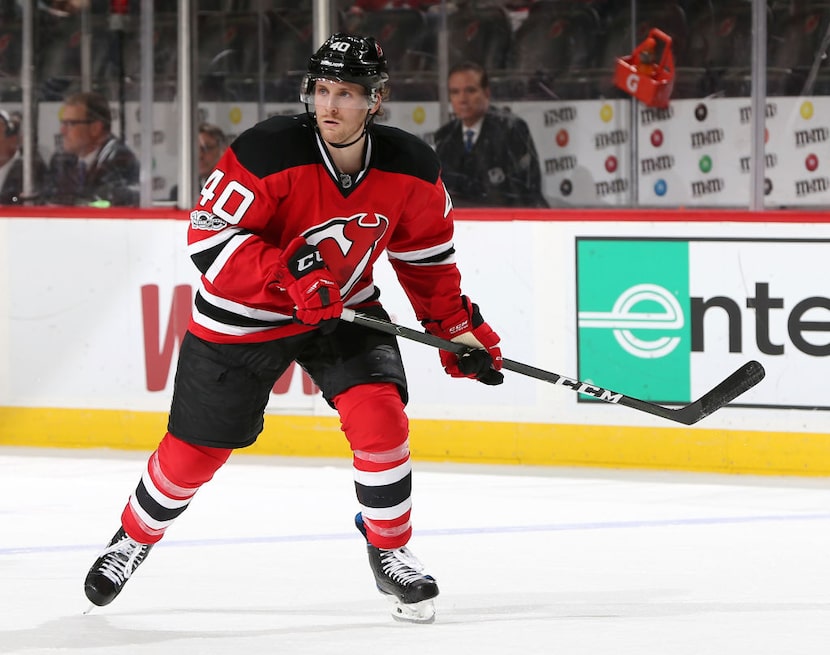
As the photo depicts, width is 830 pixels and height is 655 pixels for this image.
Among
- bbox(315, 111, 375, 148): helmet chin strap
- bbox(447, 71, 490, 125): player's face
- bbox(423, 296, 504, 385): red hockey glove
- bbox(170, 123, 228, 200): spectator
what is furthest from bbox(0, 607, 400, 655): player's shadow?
bbox(170, 123, 228, 200): spectator

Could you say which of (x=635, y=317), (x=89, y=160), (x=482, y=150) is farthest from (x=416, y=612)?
(x=89, y=160)

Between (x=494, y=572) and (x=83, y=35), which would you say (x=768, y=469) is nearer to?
(x=494, y=572)

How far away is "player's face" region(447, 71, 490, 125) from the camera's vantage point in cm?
551

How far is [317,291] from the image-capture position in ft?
10.1

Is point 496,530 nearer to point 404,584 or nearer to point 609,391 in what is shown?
point 609,391

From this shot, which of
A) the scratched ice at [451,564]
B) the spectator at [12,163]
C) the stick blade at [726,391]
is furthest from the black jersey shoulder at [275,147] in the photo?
the spectator at [12,163]

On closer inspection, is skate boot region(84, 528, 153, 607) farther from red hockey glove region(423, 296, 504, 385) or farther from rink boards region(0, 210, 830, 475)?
rink boards region(0, 210, 830, 475)

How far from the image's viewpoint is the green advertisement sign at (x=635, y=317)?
5.07 m

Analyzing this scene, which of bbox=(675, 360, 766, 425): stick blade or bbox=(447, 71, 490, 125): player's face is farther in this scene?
bbox=(447, 71, 490, 125): player's face

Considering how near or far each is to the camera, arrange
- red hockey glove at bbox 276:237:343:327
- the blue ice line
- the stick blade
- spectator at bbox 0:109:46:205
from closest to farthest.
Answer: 1. red hockey glove at bbox 276:237:343:327
2. the stick blade
3. the blue ice line
4. spectator at bbox 0:109:46:205

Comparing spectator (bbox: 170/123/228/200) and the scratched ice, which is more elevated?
spectator (bbox: 170/123/228/200)

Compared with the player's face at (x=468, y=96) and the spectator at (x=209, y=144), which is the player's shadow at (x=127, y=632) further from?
the spectator at (x=209, y=144)

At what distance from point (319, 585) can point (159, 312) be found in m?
2.06

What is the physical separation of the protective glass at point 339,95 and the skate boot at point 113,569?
3.01 ft
